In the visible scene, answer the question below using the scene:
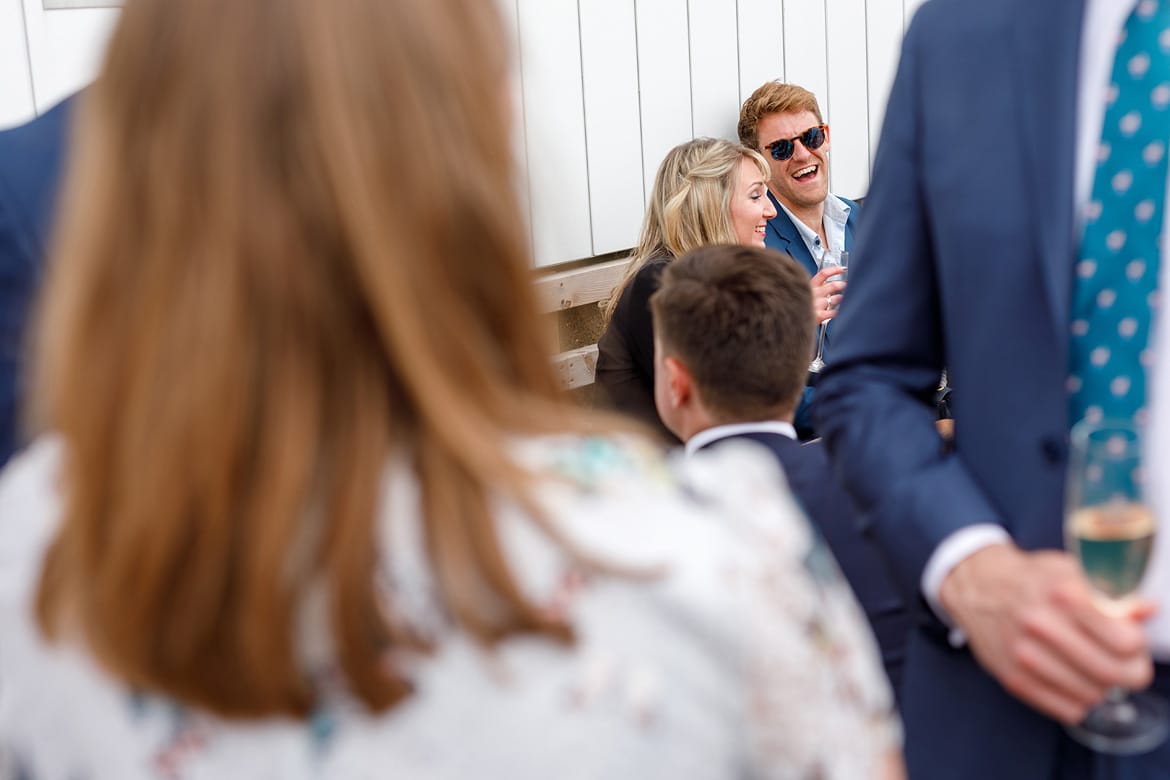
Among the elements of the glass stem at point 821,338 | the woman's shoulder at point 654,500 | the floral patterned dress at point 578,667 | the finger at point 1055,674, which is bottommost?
the glass stem at point 821,338

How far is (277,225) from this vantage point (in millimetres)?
793

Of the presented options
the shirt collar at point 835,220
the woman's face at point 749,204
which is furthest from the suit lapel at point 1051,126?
the shirt collar at point 835,220

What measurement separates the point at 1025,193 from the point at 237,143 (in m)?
0.82

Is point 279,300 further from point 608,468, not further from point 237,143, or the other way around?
point 608,468

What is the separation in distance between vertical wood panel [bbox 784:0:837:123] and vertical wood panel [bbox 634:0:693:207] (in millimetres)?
609

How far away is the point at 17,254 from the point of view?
1543 mm

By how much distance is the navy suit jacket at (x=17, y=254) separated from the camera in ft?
5.06

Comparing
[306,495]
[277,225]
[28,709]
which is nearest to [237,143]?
[277,225]

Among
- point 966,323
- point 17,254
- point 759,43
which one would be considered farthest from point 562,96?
point 966,323

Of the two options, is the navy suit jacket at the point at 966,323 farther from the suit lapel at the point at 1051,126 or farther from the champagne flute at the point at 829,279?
the champagne flute at the point at 829,279

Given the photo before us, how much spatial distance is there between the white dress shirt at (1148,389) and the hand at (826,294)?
8.27 feet

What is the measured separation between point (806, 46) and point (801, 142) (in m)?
0.47

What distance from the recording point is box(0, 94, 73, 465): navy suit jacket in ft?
5.06

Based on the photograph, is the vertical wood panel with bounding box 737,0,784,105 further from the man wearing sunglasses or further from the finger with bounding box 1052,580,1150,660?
the finger with bounding box 1052,580,1150,660
